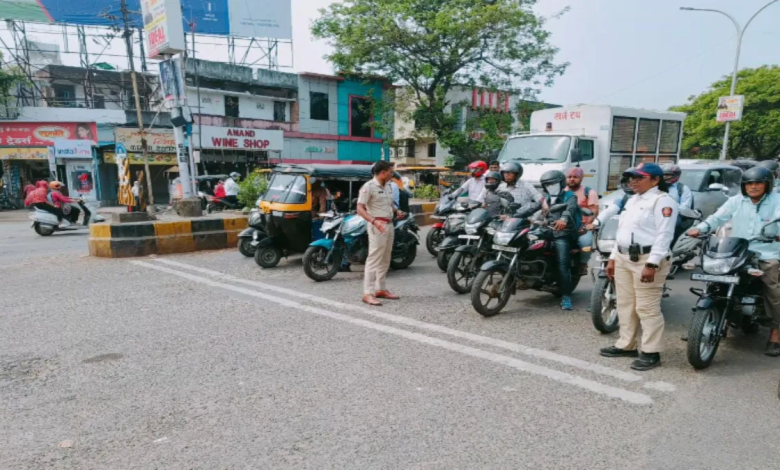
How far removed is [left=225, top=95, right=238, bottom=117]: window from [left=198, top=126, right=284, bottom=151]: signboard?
1.04 meters

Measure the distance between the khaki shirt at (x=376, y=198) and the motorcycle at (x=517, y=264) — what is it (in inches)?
53.1

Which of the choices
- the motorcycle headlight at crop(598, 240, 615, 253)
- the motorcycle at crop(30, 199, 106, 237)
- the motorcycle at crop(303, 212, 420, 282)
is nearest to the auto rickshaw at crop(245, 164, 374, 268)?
the motorcycle at crop(303, 212, 420, 282)

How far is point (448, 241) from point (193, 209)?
6.32 meters

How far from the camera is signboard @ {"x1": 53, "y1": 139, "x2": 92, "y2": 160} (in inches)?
925

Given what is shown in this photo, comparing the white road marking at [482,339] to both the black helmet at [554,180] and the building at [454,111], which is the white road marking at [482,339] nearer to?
the black helmet at [554,180]

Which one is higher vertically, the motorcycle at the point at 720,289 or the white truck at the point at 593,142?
the white truck at the point at 593,142

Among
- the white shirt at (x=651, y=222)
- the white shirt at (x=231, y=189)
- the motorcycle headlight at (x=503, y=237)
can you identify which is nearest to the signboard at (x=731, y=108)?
the white shirt at (x=231, y=189)

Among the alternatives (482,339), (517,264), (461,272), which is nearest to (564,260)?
(517,264)

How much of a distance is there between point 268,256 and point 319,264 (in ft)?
4.38

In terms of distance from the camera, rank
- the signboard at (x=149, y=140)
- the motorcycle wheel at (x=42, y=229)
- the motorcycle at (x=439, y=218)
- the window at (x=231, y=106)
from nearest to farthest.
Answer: the motorcycle at (x=439, y=218), the motorcycle wheel at (x=42, y=229), the signboard at (x=149, y=140), the window at (x=231, y=106)

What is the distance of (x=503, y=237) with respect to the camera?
544 cm

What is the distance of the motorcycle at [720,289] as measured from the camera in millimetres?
3779

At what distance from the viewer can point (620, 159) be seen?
1323cm

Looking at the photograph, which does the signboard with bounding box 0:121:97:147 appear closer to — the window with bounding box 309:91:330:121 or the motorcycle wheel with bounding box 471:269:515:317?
the window with bounding box 309:91:330:121
